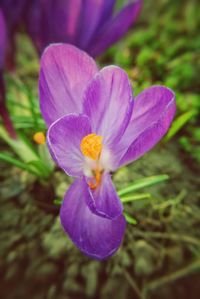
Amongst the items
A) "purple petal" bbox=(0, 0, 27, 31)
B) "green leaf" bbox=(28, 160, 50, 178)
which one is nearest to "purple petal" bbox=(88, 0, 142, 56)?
"purple petal" bbox=(0, 0, 27, 31)

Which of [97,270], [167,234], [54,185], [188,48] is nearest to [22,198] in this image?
[54,185]

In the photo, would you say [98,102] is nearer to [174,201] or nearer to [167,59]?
[174,201]

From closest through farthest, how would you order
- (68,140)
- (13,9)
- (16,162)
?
(68,140) < (16,162) < (13,9)

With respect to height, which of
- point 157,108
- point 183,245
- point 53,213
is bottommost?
point 183,245

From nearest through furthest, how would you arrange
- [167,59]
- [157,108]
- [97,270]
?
[157,108], [97,270], [167,59]

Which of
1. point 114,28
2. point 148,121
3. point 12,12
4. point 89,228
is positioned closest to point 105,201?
point 89,228

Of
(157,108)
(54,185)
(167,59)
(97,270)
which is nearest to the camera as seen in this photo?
(157,108)

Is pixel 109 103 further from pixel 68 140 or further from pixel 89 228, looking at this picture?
pixel 89 228

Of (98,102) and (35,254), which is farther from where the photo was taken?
(35,254)
